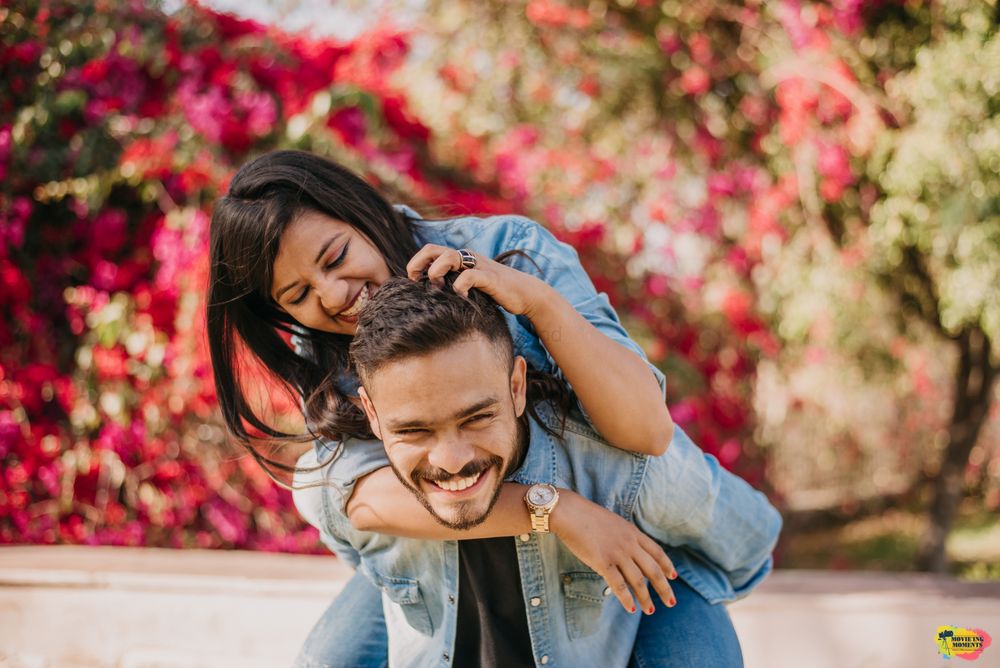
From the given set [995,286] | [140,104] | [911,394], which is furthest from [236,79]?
[911,394]

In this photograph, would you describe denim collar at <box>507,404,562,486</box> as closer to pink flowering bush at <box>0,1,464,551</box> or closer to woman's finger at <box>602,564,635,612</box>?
woman's finger at <box>602,564,635,612</box>

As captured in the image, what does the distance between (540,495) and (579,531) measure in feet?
0.36

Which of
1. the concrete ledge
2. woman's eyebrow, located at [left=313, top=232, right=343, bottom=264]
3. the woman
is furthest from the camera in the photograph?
the concrete ledge

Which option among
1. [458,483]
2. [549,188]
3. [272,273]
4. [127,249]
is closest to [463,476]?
[458,483]

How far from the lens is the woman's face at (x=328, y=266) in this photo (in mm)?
1960

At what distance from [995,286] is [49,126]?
4126mm

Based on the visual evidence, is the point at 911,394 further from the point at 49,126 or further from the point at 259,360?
the point at 49,126

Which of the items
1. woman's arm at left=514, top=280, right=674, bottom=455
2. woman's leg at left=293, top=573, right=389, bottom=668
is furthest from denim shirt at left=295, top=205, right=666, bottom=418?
woman's leg at left=293, top=573, right=389, bottom=668

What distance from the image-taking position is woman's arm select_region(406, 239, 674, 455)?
164 cm

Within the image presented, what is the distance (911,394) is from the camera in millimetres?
5840

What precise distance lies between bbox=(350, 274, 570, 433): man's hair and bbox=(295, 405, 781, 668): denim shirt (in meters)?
0.33

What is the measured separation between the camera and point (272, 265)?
2016 millimetres

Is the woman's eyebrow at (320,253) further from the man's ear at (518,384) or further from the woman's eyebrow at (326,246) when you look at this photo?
the man's ear at (518,384)

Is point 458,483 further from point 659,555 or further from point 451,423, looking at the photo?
point 659,555
